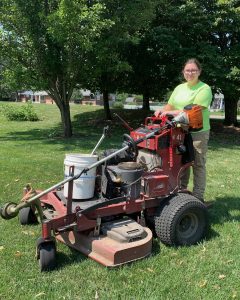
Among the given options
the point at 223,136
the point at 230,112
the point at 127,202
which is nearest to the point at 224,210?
the point at 127,202

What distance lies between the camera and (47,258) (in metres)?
4.32

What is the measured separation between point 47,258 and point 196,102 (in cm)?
265

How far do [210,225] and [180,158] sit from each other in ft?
3.44

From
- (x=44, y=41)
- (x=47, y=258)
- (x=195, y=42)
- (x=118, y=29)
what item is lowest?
(x=47, y=258)

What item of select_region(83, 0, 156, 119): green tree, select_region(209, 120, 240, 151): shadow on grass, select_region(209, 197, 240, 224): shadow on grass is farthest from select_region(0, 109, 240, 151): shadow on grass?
select_region(209, 197, 240, 224): shadow on grass

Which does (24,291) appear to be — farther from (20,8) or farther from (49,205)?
(20,8)

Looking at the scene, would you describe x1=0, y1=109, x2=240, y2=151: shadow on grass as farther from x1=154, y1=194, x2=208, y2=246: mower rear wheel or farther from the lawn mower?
x1=154, y1=194, x2=208, y2=246: mower rear wheel

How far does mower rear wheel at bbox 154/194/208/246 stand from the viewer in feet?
16.1

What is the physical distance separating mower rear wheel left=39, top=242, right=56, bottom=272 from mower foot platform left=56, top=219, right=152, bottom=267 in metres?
0.39

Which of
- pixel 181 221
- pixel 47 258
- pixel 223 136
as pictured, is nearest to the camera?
pixel 47 258

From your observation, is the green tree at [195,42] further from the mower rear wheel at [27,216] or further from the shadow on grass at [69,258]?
the shadow on grass at [69,258]

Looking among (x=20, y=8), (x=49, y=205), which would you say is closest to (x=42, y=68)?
(x=20, y=8)

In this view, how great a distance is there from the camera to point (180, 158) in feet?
17.8

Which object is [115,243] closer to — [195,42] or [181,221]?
[181,221]
